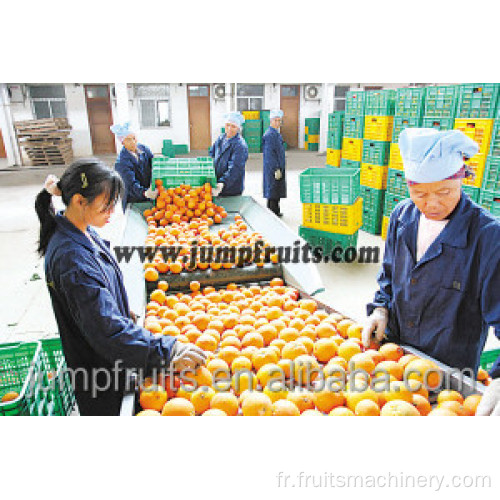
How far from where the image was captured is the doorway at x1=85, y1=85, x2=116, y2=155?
16594mm

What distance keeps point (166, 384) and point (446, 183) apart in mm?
1468

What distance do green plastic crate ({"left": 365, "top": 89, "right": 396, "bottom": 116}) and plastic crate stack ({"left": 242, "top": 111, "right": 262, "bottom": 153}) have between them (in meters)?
9.97

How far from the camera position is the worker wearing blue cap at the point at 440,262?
1.68m

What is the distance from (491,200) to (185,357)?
4.59 metres

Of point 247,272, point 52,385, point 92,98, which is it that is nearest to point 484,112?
point 247,272

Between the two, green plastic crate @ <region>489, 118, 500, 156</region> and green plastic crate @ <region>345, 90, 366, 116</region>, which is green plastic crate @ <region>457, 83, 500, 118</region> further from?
green plastic crate @ <region>345, 90, 366, 116</region>

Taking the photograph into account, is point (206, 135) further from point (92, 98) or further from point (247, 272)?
point (247, 272)

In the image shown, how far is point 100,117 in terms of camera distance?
1703 centimetres

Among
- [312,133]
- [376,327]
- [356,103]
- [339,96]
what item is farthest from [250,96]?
[376,327]

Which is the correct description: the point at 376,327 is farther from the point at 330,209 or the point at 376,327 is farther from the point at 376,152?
the point at 376,152

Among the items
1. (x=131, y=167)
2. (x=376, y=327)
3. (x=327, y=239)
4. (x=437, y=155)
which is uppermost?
(x=437, y=155)

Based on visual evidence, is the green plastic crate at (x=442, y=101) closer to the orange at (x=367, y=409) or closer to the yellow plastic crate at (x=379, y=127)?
the yellow plastic crate at (x=379, y=127)

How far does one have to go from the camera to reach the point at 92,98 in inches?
655

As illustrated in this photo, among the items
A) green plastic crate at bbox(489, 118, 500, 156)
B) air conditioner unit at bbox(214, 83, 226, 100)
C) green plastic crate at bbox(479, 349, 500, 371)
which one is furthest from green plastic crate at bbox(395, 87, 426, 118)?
air conditioner unit at bbox(214, 83, 226, 100)
